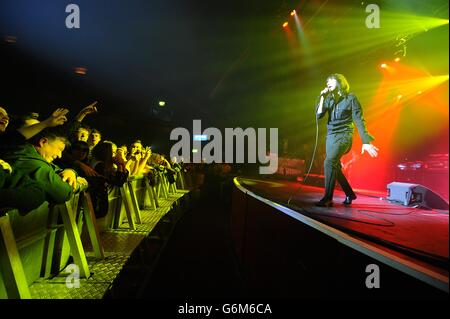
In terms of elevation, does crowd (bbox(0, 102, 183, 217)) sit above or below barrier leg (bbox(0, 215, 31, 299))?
above

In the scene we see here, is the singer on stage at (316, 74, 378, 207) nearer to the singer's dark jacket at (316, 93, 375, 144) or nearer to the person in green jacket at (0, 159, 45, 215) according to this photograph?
the singer's dark jacket at (316, 93, 375, 144)

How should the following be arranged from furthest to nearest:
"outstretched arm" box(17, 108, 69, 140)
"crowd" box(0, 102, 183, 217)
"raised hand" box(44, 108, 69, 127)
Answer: "raised hand" box(44, 108, 69, 127) < "outstretched arm" box(17, 108, 69, 140) < "crowd" box(0, 102, 183, 217)

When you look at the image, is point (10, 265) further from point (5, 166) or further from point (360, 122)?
point (360, 122)

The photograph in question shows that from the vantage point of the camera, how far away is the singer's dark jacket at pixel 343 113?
3.89 m

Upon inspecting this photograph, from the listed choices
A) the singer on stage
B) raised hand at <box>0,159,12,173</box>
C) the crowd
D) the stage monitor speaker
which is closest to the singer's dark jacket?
the singer on stage

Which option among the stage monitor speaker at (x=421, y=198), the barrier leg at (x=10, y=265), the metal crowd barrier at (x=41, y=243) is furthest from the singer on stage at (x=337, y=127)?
the barrier leg at (x=10, y=265)

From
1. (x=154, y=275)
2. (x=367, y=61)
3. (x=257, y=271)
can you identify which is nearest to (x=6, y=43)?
(x=154, y=275)

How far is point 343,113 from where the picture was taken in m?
4.09

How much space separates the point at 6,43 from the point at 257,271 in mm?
8064

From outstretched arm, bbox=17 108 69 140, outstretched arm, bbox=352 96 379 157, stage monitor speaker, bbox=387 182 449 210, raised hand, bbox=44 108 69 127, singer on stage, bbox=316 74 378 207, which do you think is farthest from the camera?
stage monitor speaker, bbox=387 182 449 210

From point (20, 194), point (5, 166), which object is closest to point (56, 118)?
point (5, 166)

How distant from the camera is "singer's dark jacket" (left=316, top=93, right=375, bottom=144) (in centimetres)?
389

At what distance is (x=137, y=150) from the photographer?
6.48 metres

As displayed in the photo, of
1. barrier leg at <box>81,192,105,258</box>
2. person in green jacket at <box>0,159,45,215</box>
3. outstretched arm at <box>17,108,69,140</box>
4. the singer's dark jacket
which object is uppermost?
the singer's dark jacket
